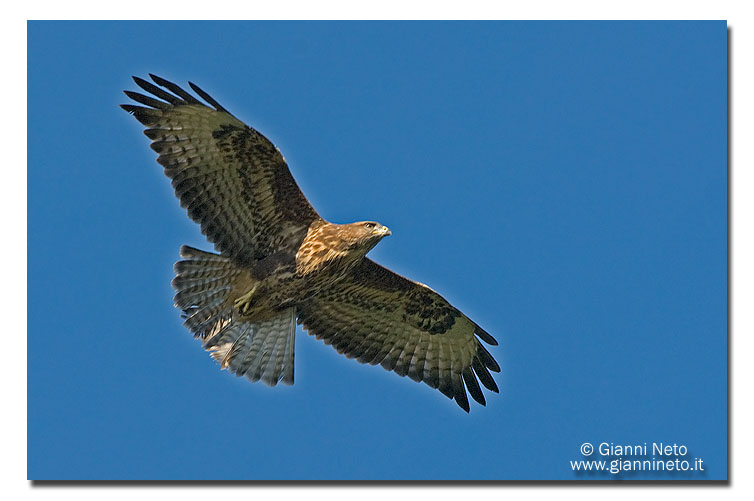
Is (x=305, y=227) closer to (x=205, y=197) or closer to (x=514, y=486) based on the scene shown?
(x=205, y=197)

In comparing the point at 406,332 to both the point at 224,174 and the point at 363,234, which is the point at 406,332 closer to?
the point at 363,234

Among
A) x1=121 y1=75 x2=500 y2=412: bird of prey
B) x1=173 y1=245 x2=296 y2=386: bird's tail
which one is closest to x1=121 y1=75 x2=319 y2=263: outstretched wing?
x1=121 y1=75 x2=500 y2=412: bird of prey

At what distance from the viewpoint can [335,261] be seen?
10.8 m

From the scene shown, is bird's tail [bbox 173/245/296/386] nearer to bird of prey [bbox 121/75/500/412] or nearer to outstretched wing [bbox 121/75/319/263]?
bird of prey [bbox 121/75/500/412]

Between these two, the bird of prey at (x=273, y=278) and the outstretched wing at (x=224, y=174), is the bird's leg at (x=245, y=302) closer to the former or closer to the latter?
the bird of prey at (x=273, y=278)

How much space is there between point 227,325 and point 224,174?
63.7 inches

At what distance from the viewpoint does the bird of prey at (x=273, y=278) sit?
412 inches

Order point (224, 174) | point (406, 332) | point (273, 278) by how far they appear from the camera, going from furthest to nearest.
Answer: point (406, 332) → point (273, 278) → point (224, 174)

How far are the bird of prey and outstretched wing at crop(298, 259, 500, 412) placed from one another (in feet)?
0.03

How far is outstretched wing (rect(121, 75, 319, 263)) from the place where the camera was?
10.4 meters

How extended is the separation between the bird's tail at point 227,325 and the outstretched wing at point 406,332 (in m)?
0.44

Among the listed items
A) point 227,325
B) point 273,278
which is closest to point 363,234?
point 273,278

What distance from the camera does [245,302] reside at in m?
11.1
